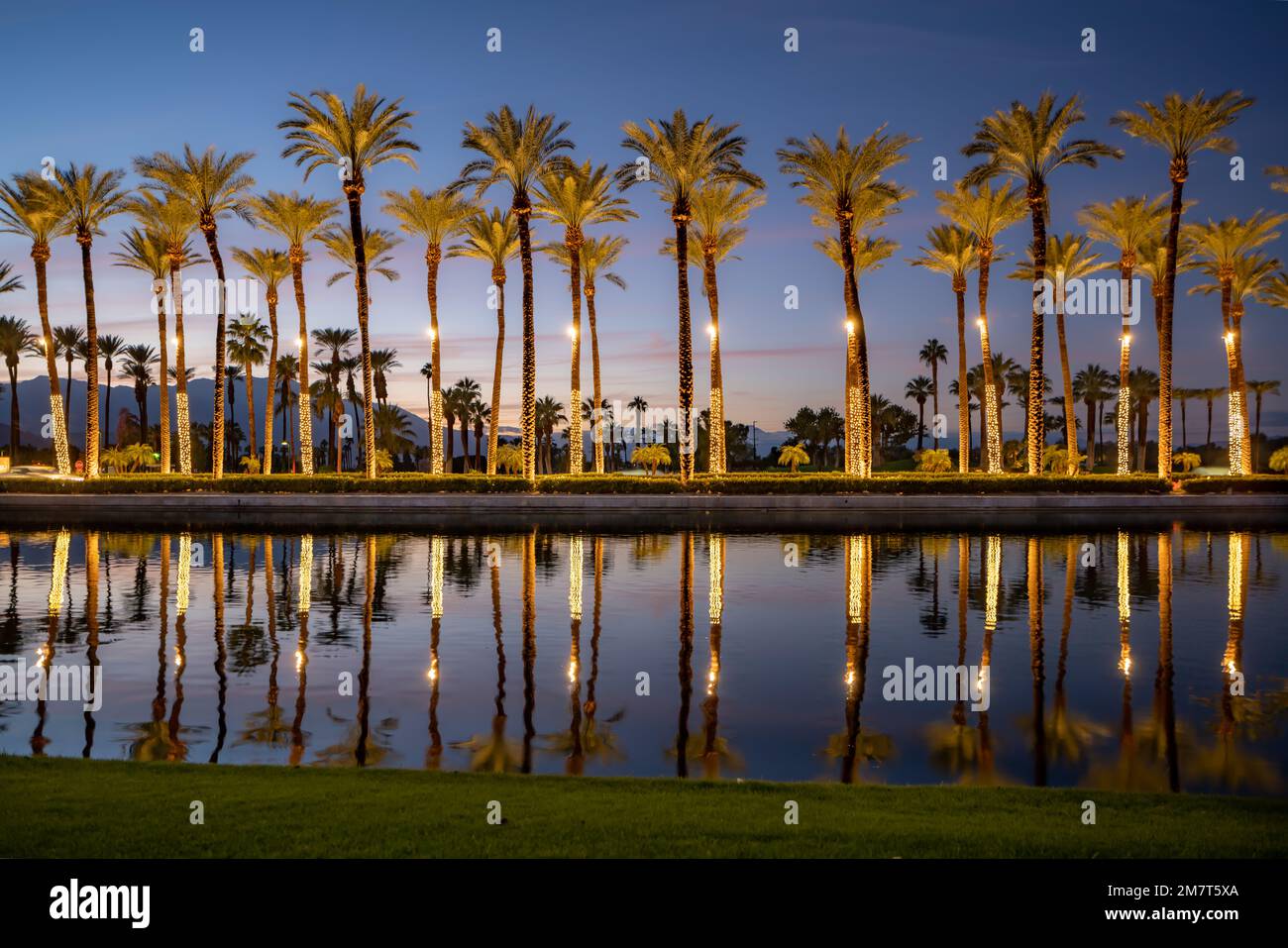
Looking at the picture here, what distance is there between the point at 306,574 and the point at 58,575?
5.81m

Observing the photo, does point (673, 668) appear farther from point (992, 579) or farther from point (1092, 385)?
point (1092, 385)

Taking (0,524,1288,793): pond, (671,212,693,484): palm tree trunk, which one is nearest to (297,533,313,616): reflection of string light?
(0,524,1288,793): pond

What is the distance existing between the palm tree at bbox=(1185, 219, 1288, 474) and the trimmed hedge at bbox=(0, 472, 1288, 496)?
13.5 m

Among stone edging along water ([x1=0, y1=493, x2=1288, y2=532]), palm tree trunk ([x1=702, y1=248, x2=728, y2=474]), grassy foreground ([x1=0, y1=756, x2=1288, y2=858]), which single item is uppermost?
palm tree trunk ([x1=702, y1=248, x2=728, y2=474])

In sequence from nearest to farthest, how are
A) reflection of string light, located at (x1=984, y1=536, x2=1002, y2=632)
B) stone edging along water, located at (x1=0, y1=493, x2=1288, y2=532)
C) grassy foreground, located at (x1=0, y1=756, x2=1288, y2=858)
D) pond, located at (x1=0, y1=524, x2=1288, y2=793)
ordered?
grassy foreground, located at (x1=0, y1=756, x2=1288, y2=858) → pond, located at (x1=0, y1=524, x2=1288, y2=793) → reflection of string light, located at (x1=984, y1=536, x2=1002, y2=632) → stone edging along water, located at (x1=0, y1=493, x2=1288, y2=532)

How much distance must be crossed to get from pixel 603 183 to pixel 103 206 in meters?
30.7

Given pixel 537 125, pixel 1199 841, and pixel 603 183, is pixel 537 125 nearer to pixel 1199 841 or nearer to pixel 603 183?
pixel 603 183

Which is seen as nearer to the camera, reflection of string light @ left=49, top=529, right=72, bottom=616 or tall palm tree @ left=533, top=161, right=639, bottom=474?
reflection of string light @ left=49, top=529, right=72, bottom=616

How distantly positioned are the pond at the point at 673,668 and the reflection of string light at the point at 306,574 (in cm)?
19

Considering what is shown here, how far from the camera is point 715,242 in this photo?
56.3 meters

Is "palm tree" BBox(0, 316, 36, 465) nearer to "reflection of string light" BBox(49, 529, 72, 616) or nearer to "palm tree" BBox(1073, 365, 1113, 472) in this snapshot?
"reflection of string light" BBox(49, 529, 72, 616)

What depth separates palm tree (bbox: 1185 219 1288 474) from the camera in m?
57.7
